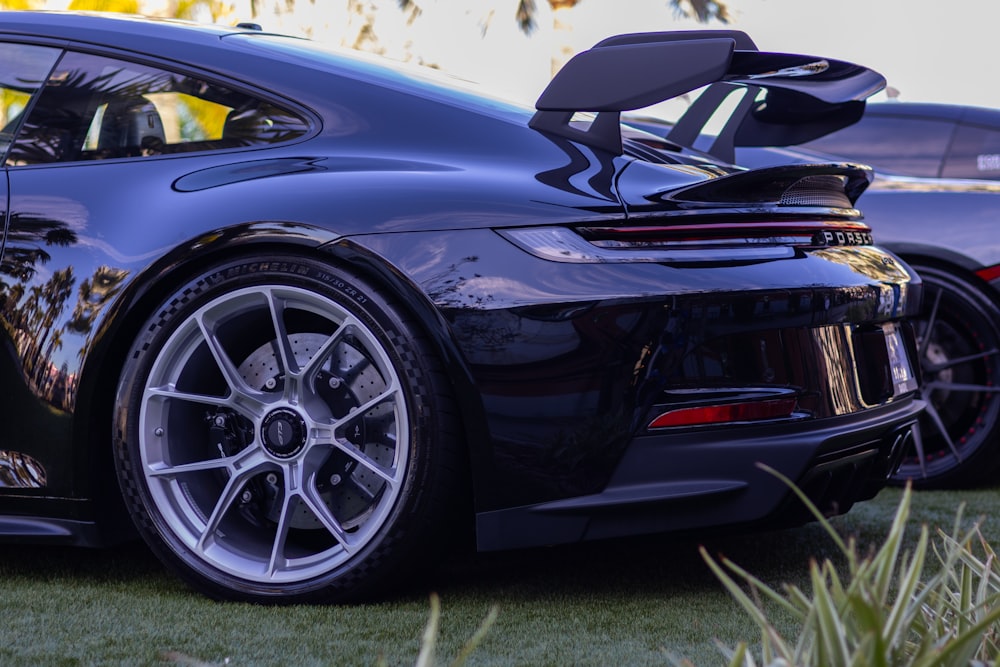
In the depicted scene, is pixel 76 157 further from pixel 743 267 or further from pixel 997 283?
pixel 997 283

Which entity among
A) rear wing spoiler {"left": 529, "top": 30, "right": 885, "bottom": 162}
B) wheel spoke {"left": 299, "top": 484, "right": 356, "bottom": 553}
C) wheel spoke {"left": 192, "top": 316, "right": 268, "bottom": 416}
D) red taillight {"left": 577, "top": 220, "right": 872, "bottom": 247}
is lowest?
wheel spoke {"left": 299, "top": 484, "right": 356, "bottom": 553}

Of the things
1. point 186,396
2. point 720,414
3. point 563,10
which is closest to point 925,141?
point 720,414

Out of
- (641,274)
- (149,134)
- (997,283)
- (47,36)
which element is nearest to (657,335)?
Result: (641,274)

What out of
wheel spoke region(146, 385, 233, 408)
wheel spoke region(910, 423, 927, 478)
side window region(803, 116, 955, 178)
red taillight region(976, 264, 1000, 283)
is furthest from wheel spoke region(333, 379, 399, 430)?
side window region(803, 116, 955, 178)

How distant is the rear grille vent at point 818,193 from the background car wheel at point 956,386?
1642 millimetres

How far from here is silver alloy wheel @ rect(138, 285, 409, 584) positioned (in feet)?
8.91

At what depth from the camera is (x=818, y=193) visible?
2943 mm

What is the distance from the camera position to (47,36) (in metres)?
3.16

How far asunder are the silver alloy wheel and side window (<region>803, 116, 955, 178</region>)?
9.39 ft

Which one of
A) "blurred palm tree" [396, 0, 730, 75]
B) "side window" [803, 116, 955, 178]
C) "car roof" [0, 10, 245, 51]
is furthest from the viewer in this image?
"blurred palm tree" [396, 0, 730, 75]

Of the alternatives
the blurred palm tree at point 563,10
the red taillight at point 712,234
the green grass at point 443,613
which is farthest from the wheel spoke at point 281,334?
the blurred palm tree at point 563,10

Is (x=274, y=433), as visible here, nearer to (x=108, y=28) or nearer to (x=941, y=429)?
(x=108, y=28)

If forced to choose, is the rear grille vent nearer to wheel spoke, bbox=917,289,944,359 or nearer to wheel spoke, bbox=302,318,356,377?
wheel spoke, bbox=302,318,356,377

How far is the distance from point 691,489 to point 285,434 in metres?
0.92
